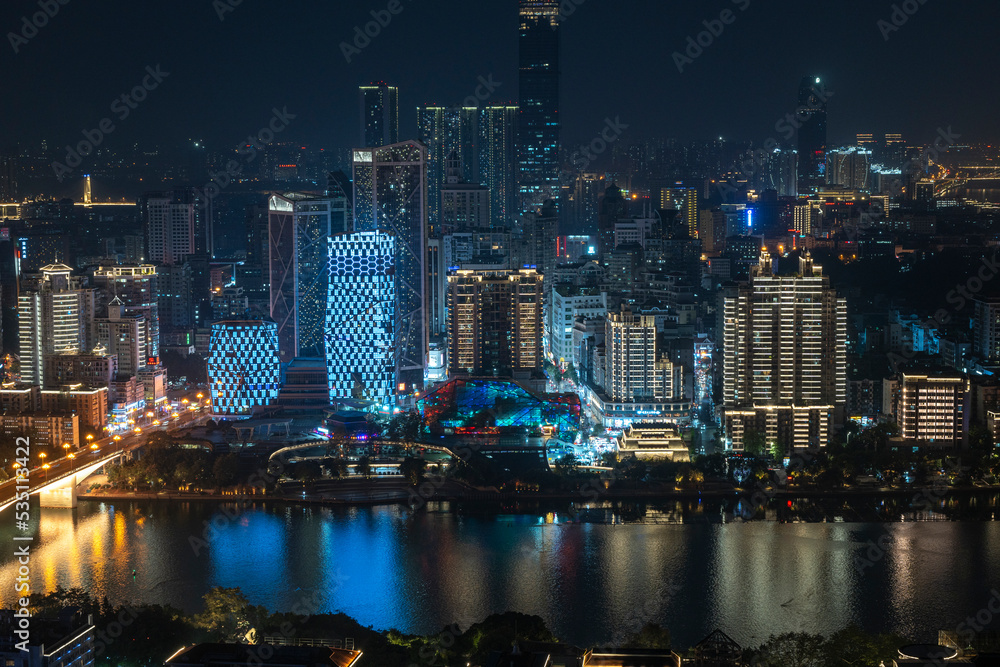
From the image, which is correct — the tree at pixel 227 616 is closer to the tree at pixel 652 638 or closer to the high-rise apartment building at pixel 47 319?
the tree at pixel 652 638

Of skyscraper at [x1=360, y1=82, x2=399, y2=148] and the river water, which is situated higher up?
skyscraper at [x1=360, y1=82, x2=399, y2=148]

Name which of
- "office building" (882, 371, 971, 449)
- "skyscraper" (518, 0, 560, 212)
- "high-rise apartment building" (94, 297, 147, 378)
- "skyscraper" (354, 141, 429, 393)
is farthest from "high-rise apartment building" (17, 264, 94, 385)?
"skyscraper" (518, 0, 560, 212)

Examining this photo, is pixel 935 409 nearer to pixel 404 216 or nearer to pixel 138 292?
pixel 404 216

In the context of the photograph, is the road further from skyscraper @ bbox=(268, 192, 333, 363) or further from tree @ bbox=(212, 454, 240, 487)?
skyscraper @ bbox=(268, 192, 333, 363)

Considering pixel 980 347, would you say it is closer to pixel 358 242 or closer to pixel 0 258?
pixel 358 242

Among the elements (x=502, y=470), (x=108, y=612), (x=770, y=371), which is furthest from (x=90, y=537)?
(x=770, y=371)

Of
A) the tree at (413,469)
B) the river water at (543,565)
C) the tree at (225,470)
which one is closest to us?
the river water at (543,565)

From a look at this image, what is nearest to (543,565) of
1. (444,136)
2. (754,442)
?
(754,442)

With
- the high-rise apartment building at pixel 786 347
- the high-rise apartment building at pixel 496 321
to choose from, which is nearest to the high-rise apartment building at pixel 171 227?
the high-rise apartment building at pixel 496 321

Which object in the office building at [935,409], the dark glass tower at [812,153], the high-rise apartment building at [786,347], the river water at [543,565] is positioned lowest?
the river water at [543,565]
